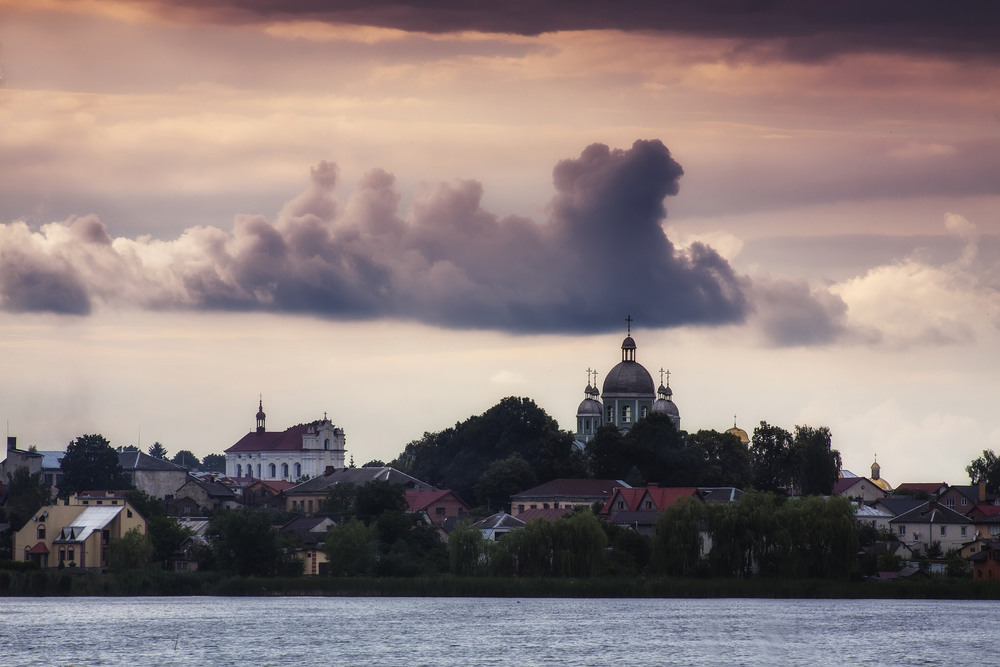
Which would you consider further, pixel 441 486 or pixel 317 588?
pixel 441 486

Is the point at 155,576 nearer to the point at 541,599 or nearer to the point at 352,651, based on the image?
the point at 541,599

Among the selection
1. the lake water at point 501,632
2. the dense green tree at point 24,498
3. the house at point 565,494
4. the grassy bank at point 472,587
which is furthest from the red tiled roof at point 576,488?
the lake water at point 501,632

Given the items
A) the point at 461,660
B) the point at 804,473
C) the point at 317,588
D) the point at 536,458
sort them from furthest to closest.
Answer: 1. the point at 536,458
2. the point at 804,473
3. the point at 317,588
4. the point at 461,660

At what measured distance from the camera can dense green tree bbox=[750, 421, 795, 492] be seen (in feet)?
518

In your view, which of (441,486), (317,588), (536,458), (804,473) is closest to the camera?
(317,588)

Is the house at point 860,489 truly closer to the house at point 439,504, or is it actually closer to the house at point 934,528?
the house at point 934,528

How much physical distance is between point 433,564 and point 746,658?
4480 cm

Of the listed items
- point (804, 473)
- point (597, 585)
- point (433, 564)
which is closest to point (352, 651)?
point (597, 585)

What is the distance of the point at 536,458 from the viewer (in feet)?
563

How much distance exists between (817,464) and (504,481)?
3002 centimetres

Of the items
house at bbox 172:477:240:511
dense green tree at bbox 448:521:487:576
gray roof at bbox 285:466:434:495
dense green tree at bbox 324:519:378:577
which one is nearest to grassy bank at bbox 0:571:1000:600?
dense green tree at bbox 448:521:487:576

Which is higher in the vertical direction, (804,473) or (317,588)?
(804,473)

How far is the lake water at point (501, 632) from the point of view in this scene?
65.9 meters

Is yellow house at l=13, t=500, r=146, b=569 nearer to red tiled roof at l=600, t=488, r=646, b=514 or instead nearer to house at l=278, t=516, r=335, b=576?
house at l=278, t=516, r=335, b=576
